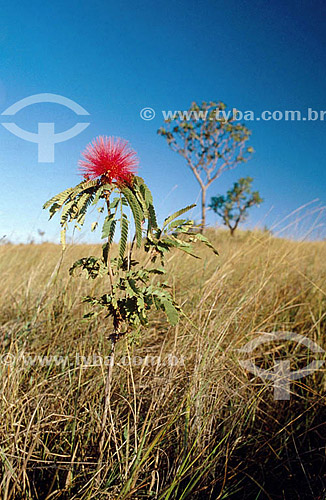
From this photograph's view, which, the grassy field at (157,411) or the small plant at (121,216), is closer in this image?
the small plant at (121,216)

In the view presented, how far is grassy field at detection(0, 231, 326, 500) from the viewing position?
1103mm

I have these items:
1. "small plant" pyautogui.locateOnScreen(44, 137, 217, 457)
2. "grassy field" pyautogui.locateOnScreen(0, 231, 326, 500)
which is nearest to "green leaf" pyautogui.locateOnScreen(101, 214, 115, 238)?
"small plant" pyautogui.locateOnScreen(44, 137, 217, 457)

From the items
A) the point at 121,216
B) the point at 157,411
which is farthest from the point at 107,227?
the point at 157,411

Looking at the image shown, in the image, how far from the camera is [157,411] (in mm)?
1297

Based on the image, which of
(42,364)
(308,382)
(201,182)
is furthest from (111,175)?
(201,182)

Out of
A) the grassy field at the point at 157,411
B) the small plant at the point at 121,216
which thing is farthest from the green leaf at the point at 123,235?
the grassy field at the point at 157,411

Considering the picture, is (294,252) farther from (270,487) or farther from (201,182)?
(201,182)

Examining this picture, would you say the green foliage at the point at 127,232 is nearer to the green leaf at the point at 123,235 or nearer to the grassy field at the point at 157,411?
the green leaf at the point at 123,235

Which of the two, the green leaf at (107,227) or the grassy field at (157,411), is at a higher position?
the green leaf at (107,227)

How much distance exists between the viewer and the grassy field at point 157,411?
1.10 metres

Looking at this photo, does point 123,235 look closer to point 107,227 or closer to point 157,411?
point 107,227

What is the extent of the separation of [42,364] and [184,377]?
2.32 feet

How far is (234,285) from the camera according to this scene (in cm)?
258

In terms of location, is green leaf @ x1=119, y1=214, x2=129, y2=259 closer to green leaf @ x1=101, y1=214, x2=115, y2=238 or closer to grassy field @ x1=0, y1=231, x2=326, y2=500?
green leaf @ x1=101, y1=214, x2=115, y2=238
